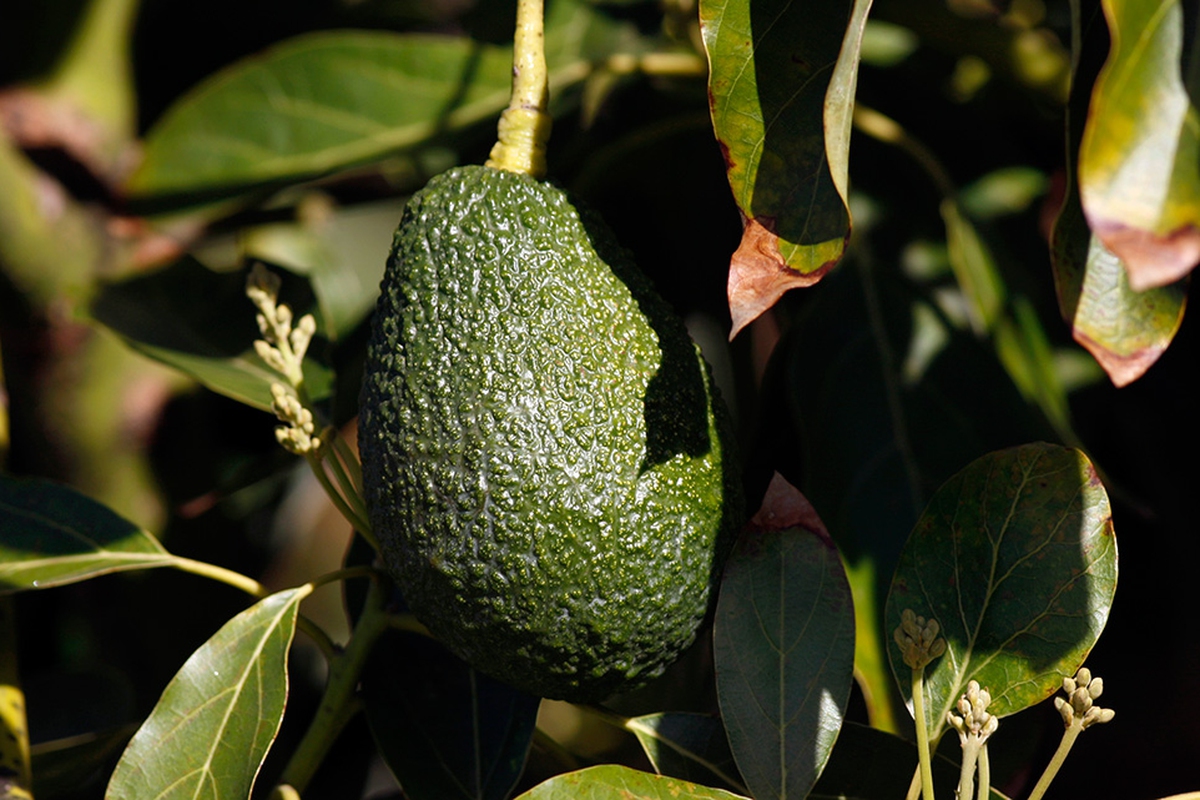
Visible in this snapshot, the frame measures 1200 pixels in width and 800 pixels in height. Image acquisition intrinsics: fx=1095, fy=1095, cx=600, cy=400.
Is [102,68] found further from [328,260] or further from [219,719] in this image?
[219,719]

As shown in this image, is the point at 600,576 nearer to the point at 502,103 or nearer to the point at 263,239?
the point at 502,103

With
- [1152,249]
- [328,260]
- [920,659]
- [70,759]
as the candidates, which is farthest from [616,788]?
[328,260]

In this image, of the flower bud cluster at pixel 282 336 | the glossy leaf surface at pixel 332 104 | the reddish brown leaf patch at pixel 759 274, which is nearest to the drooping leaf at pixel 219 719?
the flower bud cluster at pixel 282 336

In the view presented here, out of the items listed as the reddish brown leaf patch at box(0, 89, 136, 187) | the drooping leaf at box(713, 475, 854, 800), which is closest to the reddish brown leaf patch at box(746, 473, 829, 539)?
the drooping leaf at box(713, 475, 854, 800)

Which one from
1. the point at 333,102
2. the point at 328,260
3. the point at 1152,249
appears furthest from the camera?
the point at 328,260

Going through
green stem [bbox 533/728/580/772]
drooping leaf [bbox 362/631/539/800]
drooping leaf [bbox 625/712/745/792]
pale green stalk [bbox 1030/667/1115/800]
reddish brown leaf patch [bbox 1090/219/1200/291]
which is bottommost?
green stem [bbox 533/728/580/772]

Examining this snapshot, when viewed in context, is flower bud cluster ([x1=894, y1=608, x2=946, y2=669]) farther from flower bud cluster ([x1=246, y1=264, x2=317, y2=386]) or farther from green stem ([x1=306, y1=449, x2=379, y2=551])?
flower bud cluster ([x1=246, y1=264, x2=317, y2=386])
